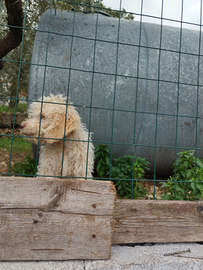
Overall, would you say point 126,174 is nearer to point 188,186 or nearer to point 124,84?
point 188,186

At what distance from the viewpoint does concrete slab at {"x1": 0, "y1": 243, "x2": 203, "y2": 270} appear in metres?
1.42

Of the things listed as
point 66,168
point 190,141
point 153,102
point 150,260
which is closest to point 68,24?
point 153,102

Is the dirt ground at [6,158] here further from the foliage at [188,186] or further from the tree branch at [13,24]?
the foliage at [188,186]

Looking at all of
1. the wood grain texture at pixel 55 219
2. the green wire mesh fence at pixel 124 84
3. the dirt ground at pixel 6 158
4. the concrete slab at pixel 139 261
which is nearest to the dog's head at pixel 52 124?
the green wire mesh fence at pixel 124 84

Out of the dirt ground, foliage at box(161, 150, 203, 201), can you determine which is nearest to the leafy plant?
foliage at box(161, 150, 203, 201)

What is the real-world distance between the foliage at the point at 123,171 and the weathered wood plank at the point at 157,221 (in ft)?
3.33

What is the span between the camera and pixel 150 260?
59.2 inches

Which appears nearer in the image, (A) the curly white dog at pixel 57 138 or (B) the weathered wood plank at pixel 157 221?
(B) the weathered wood plank at pixel 157 221

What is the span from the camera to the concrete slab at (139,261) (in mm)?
1419

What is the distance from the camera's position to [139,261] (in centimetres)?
148

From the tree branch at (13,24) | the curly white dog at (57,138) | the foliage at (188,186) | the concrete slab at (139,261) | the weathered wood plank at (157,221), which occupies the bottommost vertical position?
the concrete slab at (139,261)

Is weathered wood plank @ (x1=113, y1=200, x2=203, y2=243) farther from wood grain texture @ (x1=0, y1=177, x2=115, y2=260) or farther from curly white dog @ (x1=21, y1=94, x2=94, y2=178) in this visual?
curly white dog @ (x1=21, y1=94, x2=94, y2=178)

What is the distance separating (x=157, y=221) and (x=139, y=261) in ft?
1.10

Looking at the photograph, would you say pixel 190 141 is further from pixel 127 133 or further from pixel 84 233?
pixel 84 233
